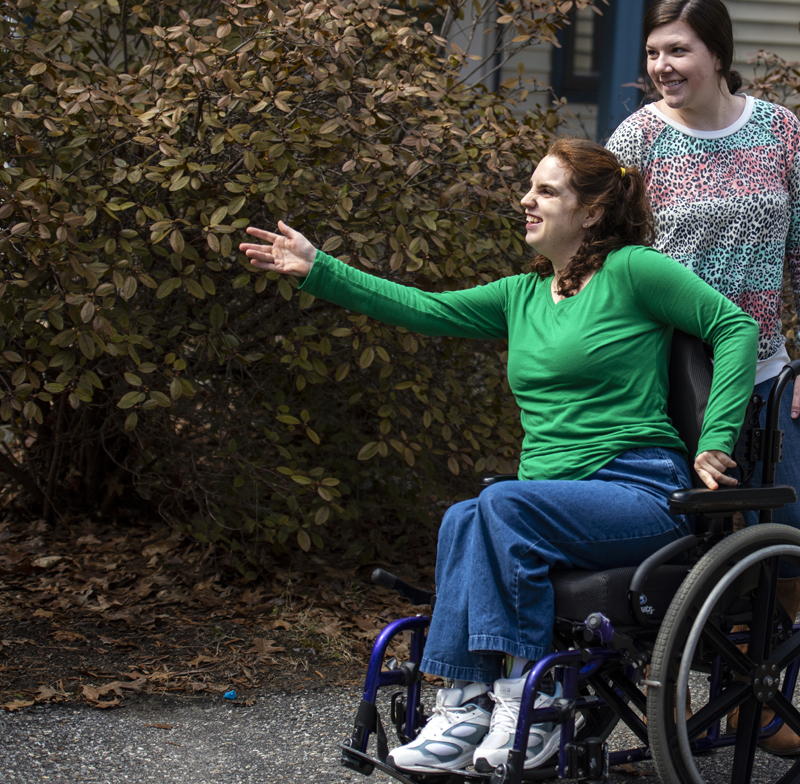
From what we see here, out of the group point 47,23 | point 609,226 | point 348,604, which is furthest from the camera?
point 348,604

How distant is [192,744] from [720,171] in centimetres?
227

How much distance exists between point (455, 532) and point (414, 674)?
14.6 inches

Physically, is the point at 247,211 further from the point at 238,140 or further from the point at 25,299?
the point at 25,299

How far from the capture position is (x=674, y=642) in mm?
2270

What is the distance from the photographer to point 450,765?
2.30 m

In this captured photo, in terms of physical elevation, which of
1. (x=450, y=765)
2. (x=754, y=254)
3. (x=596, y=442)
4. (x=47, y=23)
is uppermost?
(x=47, y=23)

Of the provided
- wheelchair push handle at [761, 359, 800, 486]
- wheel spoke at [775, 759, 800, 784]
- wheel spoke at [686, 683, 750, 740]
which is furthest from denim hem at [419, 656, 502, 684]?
wheel spoke at [775, 759, 800, 784]

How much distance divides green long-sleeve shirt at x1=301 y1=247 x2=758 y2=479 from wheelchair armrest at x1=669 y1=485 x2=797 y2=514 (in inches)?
4.7

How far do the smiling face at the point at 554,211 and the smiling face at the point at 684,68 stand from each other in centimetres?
39

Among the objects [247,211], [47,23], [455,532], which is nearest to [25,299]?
[247,211]

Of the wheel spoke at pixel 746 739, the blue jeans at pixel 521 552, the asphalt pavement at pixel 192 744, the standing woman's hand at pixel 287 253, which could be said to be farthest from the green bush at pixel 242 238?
the wheel spoke at pixel 746 739

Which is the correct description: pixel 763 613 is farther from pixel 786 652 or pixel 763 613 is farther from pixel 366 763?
pixel 366 763

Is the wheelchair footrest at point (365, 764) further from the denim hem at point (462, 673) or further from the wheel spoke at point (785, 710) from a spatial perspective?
the wheel spoke at point (785, 710)

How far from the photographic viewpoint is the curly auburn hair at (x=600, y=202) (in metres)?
2.67
